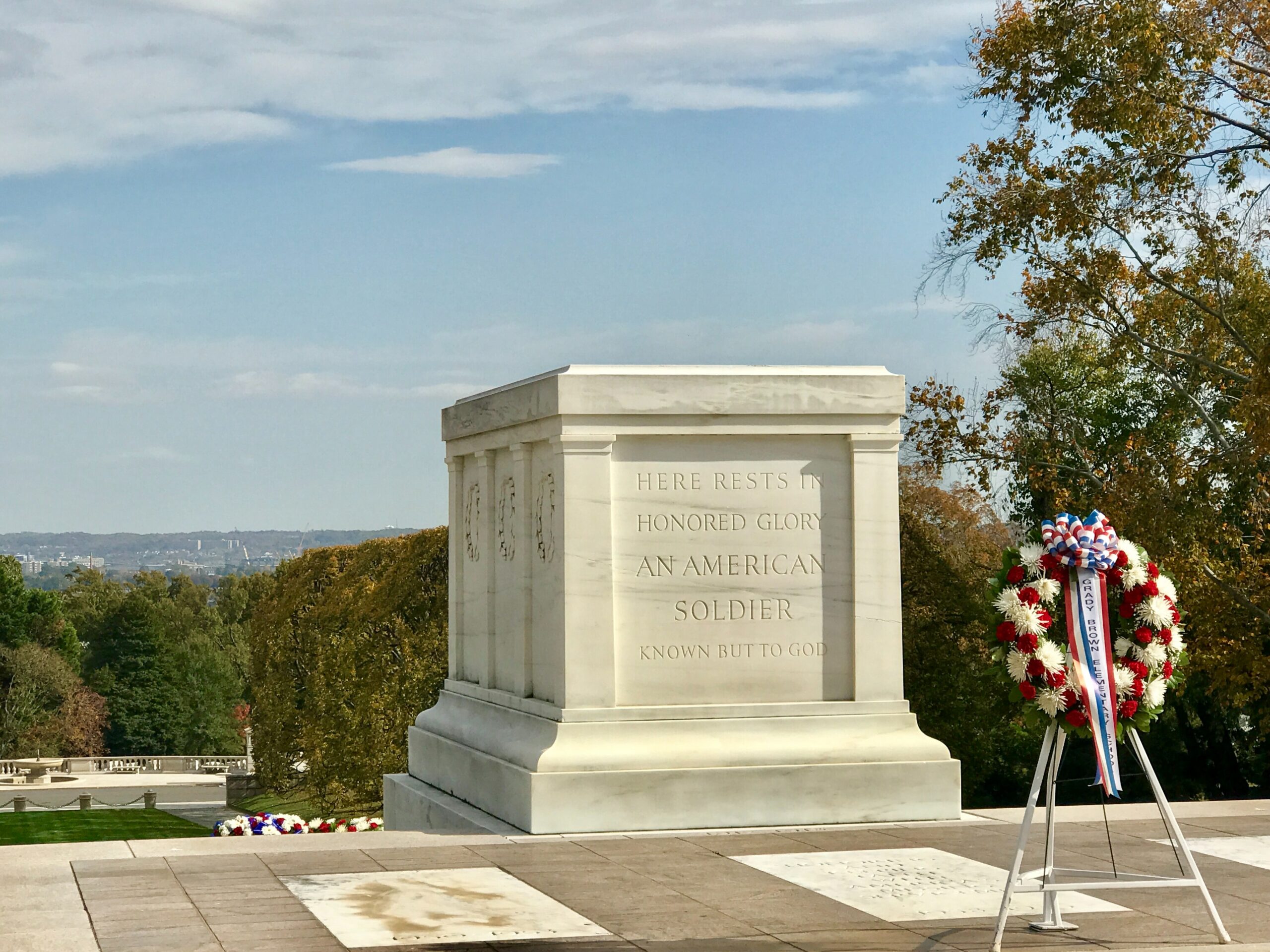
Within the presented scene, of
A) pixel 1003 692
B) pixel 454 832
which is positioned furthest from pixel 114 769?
pixel 454 832

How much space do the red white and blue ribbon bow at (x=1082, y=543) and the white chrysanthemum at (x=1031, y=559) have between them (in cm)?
6

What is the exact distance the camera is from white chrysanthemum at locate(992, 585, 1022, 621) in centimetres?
741

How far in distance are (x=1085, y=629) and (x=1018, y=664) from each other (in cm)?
35

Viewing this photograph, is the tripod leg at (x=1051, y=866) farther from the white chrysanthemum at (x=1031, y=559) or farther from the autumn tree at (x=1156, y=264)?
the autumn tree at (x=1156, y=264)

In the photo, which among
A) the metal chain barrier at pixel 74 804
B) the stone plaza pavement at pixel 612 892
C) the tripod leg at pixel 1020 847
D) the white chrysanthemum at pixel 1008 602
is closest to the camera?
the tripod leg at pixel 1020 847

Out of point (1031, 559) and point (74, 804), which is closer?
point (1031, 559)

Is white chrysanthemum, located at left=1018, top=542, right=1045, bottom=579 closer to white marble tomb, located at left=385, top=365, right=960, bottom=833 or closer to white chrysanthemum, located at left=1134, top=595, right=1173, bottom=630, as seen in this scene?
white chrysanthemum, located at left=1134, top=595, right=1173, bottom=630

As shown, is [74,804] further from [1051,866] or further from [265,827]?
[1051,866]

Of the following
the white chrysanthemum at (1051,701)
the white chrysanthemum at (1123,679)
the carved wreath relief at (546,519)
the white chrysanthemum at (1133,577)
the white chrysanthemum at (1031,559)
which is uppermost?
the carved wreath relief at (546,519)

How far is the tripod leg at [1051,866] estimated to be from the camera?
7574mm

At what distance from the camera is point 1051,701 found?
735 centimetres

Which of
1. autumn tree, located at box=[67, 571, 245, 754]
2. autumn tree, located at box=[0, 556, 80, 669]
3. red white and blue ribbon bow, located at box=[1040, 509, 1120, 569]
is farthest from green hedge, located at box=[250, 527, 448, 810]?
autumn tree, located at box=[67, 571, 245, 754]

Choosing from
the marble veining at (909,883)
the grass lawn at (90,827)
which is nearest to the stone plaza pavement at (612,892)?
the marble veining at (909,883)

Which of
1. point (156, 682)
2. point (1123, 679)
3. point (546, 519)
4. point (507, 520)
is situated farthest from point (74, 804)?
point (1123, 679)
